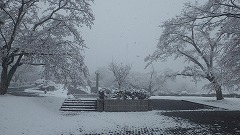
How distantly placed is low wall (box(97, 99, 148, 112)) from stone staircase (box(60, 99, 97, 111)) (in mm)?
878

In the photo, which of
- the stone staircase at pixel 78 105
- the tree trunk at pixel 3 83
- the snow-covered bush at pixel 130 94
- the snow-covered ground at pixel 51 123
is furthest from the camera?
the snow-covered bush at pixel 130 94

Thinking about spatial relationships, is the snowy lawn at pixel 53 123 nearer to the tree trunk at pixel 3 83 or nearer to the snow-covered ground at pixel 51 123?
the snow-covered ground at pixel 51 123

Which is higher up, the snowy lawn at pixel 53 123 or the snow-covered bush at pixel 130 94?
the snow-covered bush at pixel 130 94

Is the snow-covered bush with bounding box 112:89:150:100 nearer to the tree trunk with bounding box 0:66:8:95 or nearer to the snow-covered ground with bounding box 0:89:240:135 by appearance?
the snow-covered ground with bounding box 0:89:240:135

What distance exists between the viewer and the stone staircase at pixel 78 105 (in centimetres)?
1840

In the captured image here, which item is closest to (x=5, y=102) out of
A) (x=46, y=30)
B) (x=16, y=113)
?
(x=16, y=113)

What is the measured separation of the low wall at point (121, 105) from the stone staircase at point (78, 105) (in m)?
0.88

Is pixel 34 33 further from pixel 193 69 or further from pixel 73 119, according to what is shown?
pixel 193 69

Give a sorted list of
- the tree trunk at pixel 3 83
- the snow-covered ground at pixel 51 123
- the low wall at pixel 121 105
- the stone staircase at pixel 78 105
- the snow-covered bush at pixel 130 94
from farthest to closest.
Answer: the snow-covered bush at pixel 130 94
the stone staircase at pixel 78 105
the low wall at pixel 121 105
the tree trunk at pixel 3 83
the snow-covered ground at pixel 51 123

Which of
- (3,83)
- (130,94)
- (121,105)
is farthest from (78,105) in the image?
(3,83)

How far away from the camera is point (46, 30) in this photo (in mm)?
17375

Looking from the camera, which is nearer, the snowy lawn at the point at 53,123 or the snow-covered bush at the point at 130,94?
the snowy lawn at the point at 53,123

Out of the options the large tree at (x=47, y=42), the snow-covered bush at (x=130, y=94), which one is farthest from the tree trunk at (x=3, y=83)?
the snow-covered bush at (x=130, y=94)

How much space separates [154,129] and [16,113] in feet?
25.0
